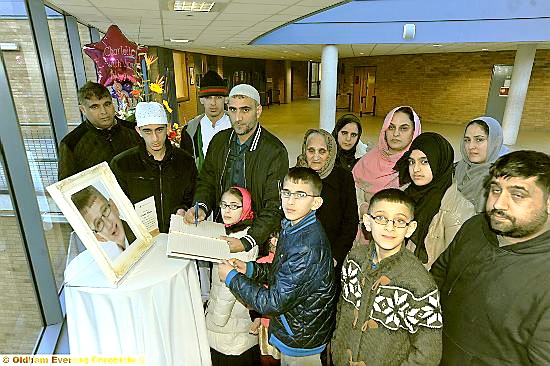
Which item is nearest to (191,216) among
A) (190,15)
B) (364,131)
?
(190,15)

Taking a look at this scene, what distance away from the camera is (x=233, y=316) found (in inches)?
77.1

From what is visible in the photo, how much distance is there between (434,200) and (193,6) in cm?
427

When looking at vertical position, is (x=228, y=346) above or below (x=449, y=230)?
below

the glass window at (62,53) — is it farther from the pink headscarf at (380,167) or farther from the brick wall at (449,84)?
the brick wall at (449,84)

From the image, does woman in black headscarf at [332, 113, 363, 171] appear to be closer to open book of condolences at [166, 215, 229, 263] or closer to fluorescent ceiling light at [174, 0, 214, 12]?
open book of condolences at [166, 215, 229, 263]

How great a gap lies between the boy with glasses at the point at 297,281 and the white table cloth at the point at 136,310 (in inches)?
Answer: 11.0

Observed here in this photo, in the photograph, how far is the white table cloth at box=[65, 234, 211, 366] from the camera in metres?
1.43

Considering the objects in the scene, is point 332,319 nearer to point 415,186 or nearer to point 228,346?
point 228,346

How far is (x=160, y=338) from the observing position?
1.55 meters

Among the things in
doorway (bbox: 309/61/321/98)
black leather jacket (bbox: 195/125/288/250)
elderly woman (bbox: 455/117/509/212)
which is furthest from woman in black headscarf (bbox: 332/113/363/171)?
doorway (bbox: 309/61/321/98)

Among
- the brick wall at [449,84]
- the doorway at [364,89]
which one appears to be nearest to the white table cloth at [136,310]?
the brick wall at [449,84]

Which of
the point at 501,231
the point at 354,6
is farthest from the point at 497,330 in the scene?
the point at 354,6

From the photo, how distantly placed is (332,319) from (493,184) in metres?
0.96

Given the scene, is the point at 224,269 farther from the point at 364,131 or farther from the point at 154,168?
the point at 364,131
